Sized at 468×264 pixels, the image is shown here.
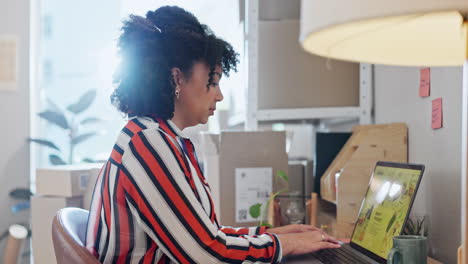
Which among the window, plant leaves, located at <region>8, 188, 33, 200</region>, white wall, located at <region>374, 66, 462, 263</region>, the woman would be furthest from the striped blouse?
the window

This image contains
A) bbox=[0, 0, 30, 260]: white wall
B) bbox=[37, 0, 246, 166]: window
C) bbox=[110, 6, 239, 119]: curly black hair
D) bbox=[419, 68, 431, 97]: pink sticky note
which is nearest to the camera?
bbox=[110, 6, 239, 119]: curly black hair

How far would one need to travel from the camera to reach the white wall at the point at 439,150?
134 centimetres

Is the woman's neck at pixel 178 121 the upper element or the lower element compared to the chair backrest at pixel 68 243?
upper

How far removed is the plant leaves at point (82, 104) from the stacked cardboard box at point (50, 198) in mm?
1104

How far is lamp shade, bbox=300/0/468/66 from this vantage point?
0.65 m

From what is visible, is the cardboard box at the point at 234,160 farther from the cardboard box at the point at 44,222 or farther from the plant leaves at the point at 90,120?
the plant leaves at the point at 90,120

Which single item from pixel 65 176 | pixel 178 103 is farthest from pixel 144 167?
pixel 65 176

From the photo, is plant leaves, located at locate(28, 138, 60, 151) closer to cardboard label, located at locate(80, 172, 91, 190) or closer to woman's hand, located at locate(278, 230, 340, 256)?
cardboard label, located at locate(80, 172, 91, 190)

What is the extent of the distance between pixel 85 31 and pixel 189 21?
2.53 meters

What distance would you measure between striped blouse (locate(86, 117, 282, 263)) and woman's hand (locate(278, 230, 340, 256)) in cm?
11

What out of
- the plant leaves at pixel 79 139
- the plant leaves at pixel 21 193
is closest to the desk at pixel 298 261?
the plant leaves at pixel 79 139

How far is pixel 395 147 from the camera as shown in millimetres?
1659

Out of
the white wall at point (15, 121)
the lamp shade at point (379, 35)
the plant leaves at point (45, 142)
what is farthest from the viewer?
the white wall at point (15, 121)

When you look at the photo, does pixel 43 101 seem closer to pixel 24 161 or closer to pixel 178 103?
pixel 24 161
